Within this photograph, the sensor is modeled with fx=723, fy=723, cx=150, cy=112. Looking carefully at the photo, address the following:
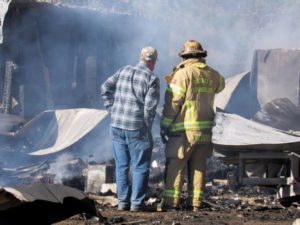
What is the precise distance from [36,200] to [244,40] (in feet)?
68.2

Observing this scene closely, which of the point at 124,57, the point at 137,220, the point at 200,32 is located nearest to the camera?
the point at 137,220

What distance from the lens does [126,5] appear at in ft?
61.2

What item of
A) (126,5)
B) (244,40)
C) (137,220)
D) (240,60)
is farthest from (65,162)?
(244,40)

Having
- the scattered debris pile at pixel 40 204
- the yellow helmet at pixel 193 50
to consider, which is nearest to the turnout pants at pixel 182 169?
the yellow helmet at pixel 193 50

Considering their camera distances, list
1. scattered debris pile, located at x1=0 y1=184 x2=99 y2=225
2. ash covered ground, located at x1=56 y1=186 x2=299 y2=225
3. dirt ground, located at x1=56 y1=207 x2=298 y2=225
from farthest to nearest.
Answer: ash covered ground, located at x1=56 y1=186 x2=299 y2=225, dirt ground, located at x1=56 y1=207 x2=298 y2=225, scattered debris pile, located at x1=0 y1=184 x2=99 y2=225

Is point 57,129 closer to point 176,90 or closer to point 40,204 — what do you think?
point 176,90

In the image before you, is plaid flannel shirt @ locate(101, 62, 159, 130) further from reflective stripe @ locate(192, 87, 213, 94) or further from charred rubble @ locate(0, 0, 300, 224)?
charred rubble @ locate(0, 0, 300, 224)

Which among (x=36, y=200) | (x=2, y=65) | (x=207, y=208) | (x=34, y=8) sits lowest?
(x=207, y=208)

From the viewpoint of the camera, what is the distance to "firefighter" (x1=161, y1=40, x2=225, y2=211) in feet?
24.7

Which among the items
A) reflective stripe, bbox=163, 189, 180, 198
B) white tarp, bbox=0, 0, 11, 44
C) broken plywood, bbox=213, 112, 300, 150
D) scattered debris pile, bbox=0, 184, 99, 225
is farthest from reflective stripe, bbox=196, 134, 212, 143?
white tarp, bbox=0, 0, 11, 44

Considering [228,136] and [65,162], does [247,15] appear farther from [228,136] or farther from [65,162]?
[228,136]

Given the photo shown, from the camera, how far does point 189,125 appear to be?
7.54 meters

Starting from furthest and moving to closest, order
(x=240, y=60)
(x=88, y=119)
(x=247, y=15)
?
(x=247, y=15), (x=240, y=60), (x=88, y=119)

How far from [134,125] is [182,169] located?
69cm
